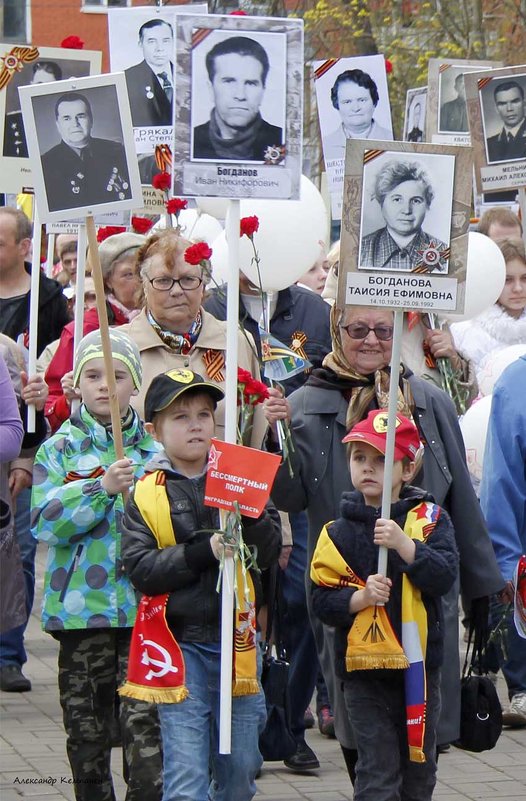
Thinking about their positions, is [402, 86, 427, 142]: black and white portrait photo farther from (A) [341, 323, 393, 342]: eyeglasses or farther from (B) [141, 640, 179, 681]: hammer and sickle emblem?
(B) [141, 640, 179, 681]: hammer and sickle emblem

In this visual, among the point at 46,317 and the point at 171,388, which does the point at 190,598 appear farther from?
the point at 46,317

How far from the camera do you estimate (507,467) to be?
6098 millimetres

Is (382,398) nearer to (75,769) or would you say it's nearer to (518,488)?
(518,488)

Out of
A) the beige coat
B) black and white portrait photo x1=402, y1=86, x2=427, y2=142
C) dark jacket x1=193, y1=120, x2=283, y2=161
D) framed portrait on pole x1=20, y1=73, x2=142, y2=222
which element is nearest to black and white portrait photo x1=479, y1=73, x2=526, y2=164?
the beige coat

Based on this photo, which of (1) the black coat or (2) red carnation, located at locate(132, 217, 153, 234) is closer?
(1) the black coat

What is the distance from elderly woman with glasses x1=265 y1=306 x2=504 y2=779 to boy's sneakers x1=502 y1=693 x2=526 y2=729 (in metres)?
2.07

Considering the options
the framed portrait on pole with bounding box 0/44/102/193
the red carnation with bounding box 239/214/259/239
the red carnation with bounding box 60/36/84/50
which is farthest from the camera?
the framed portrait on pole with bounding box 0/44/102/193

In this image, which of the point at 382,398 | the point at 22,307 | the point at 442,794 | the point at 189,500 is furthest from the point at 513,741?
the point at 22,307

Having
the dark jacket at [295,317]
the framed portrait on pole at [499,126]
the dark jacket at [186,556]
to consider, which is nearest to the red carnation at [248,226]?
the dark jacket at [186,556]

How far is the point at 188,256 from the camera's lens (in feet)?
16.9

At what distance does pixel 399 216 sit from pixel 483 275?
11.7 feet

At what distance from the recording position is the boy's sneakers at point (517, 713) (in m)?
7.22

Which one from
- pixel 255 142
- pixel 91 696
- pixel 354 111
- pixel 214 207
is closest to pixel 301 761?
pixel 91 696

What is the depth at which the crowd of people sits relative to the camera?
15.6ft
